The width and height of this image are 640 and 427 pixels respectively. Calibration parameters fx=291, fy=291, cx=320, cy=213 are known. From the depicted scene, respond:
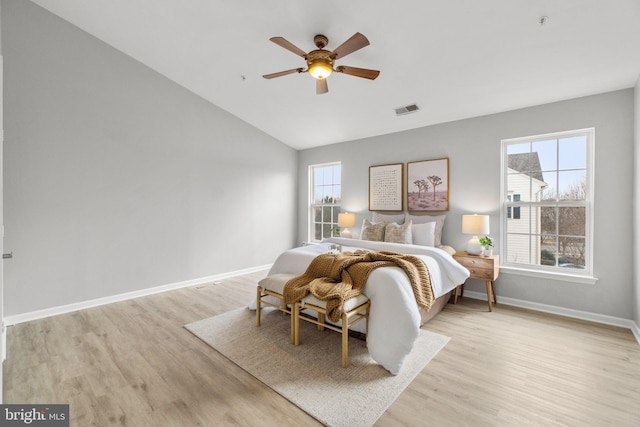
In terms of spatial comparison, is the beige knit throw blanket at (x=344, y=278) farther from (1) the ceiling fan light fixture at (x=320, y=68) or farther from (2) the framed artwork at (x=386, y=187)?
(2) the framed artwork at (x=386, y=187)

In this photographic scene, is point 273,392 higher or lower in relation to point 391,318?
lower

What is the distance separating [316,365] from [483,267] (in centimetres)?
233

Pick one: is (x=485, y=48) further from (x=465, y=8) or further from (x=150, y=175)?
(x=150, y=175)

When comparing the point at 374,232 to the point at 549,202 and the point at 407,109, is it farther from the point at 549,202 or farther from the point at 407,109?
the point at 549,202

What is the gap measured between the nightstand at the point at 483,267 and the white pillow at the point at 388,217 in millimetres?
993

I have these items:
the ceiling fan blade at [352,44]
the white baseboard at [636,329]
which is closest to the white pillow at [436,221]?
the white baseboard at [636,329]

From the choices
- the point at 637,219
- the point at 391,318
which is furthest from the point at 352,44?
the point at 637,219

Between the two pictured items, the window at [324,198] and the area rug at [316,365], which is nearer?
the area rug at [316,365]

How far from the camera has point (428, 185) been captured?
4289mm

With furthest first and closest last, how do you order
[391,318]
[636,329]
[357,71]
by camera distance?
[636,329]
[357,71]
[391,318]

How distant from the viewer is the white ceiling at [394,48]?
7.80ft

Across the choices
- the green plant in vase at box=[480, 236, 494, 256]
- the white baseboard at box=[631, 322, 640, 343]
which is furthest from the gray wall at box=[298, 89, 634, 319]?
the green plant in vase at box=[480, 236, 494, 256]

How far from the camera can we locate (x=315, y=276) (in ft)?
8.97

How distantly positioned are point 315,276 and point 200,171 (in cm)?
281
